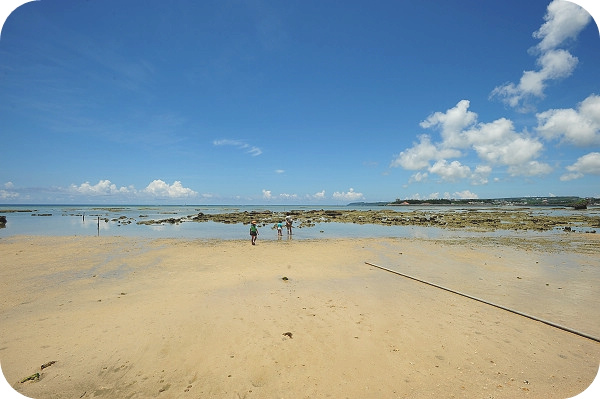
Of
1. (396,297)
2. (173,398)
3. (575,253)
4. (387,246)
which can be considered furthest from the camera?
(387,246)

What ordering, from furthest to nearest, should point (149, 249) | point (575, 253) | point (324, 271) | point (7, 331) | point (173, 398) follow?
point (149, 249) < point (575, 253) < point (324, 271) < point (7, 331) < point (173, 398)

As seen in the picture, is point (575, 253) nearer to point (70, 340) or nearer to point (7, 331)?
point (70, 340)

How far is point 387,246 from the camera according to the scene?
2159 cm

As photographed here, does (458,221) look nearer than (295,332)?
No

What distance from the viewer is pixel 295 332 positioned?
7043 millimetres

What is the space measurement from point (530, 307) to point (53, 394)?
1228 cm

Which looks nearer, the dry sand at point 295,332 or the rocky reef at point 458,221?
the dry sand at point 295,332

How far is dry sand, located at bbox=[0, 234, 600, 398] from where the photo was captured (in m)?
5.16

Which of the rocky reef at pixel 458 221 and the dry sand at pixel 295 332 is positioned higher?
the rocky reef at pixel 458 221

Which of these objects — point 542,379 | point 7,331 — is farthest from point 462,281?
point 7,331

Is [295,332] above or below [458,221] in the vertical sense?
below

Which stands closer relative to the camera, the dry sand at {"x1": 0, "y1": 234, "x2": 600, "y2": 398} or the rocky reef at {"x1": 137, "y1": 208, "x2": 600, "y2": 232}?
the dry sand at {"x1": 0, "y1": 234, "x2": 600, "y2": 398}

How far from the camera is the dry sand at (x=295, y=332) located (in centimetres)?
516

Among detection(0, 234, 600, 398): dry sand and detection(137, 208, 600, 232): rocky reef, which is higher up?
detection(137, 208, 600, 232): rocky reef
